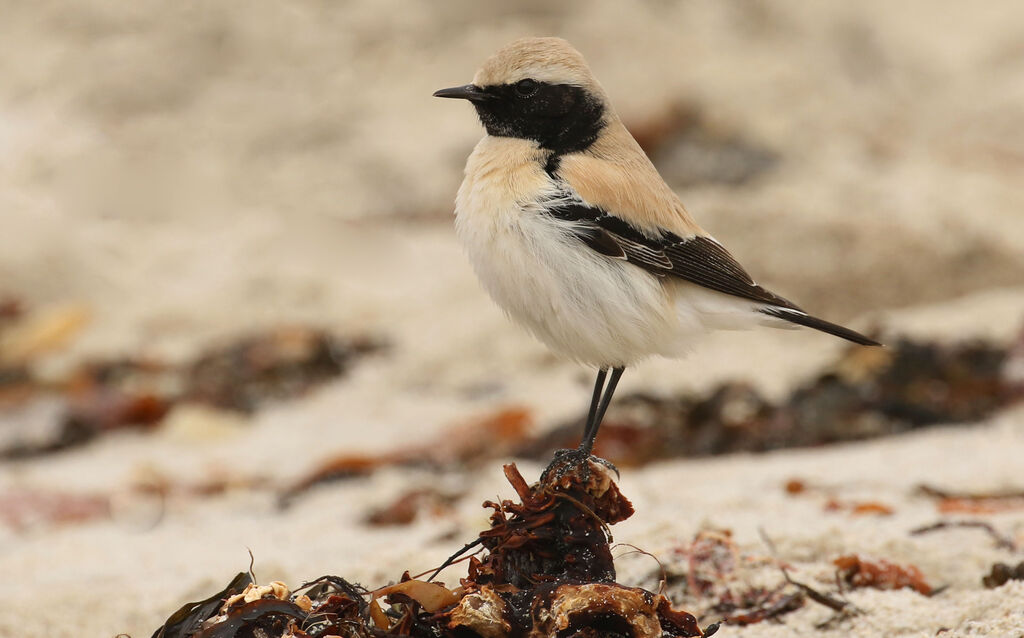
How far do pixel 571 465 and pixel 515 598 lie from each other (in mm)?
549

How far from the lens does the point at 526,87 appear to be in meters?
4.25

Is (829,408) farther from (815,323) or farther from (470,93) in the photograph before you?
(470,93)

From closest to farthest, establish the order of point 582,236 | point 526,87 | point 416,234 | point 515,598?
point 515,598 → point 582,236 → point 526,87 → point 416,234

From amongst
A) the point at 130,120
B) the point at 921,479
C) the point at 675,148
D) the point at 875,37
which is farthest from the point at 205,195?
the point at 875,37

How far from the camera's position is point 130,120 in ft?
42.7

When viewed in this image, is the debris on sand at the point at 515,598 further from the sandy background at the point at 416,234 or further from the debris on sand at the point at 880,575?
the debris on sand at the point at 880,575

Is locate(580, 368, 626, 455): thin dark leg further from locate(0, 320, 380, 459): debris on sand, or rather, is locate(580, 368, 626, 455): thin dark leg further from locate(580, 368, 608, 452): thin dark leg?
locate(0, 320, 380, 459): debris on sand

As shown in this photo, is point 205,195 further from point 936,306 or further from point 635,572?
point 635,572

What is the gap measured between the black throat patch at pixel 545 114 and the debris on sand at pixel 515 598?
141cm

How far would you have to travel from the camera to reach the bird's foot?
10.8ft

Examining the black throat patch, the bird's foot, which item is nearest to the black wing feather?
the black throat patch

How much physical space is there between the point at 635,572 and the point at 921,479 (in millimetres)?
1950

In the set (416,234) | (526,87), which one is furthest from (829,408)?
(416,234)

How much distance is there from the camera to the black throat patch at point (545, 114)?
4.26 metres
